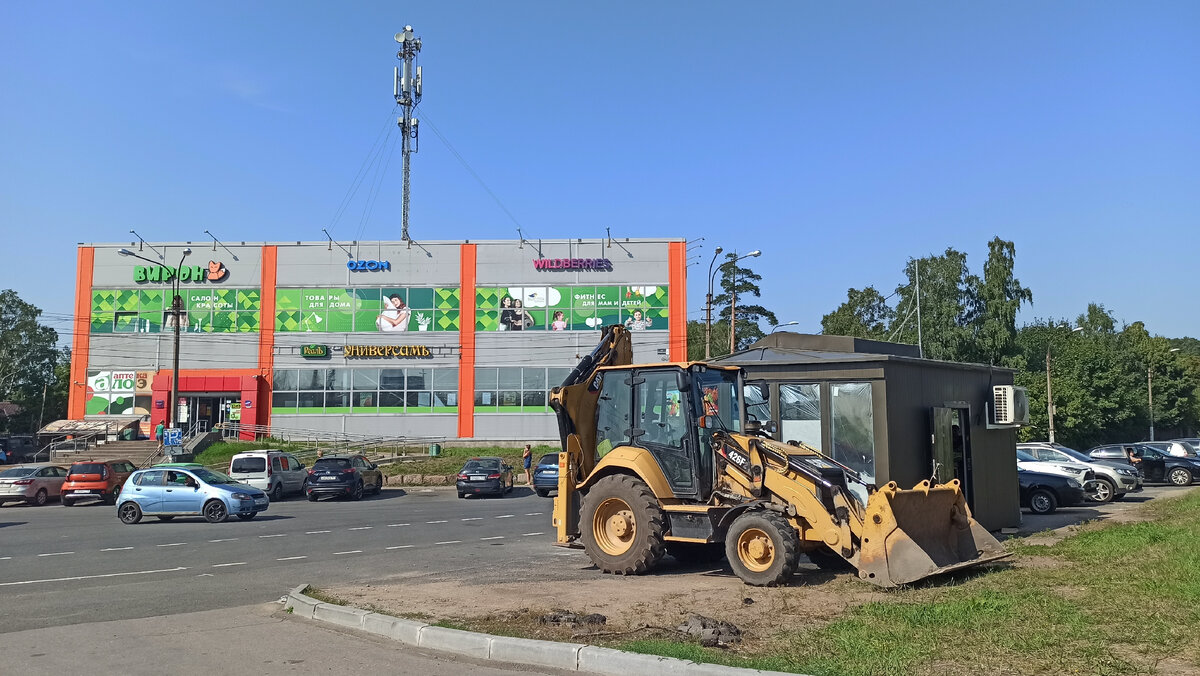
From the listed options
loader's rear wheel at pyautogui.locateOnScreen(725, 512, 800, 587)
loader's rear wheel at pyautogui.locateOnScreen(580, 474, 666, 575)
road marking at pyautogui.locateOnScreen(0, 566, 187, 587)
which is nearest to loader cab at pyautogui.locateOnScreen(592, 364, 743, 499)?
loader's rear wheel at pyautogui.locateOnScreen(580, 474, 666, 575)

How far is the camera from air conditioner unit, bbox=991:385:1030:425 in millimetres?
16312

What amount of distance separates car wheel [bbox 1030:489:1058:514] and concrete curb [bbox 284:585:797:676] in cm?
1822

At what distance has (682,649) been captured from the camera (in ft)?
22.0

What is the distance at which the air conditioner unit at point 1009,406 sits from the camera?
16312 millimetres

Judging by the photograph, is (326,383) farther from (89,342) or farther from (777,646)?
(777,646)

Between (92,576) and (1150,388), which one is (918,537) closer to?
(92,576)

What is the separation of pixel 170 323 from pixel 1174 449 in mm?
52400

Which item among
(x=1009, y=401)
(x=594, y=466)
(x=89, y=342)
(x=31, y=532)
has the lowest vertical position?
(x=31, y=532)

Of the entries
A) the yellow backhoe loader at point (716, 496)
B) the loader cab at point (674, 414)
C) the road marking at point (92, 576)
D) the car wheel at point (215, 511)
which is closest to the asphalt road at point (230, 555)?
the road marking at point (92, 576)

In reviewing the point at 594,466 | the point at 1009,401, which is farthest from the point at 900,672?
the point at 1009,401

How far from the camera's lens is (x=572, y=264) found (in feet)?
170

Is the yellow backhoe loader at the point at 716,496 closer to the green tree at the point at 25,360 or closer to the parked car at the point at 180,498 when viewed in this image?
the parked car at the point at 180,498

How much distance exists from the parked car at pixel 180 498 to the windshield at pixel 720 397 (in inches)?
632

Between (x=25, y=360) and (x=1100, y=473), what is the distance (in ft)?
290
